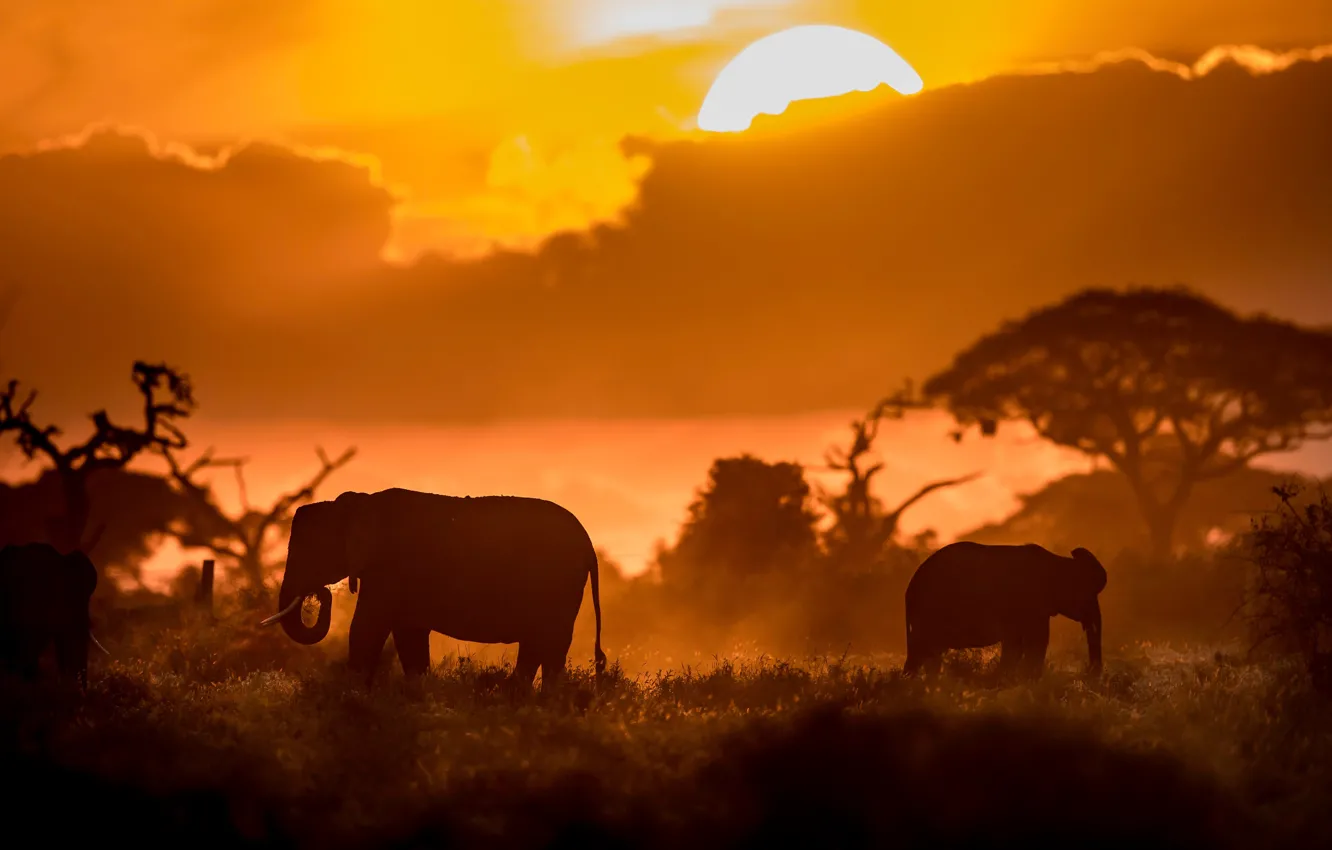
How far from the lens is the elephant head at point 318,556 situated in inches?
730

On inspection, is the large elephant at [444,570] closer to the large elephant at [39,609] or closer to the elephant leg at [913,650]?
the large elephant at [39,609]

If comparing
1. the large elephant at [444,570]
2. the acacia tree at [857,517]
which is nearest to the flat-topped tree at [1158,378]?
the acacia tree at [857,517]

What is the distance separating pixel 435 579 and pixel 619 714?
4.12 metres

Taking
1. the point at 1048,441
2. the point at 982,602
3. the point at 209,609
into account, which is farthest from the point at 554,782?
the point at 1048,441

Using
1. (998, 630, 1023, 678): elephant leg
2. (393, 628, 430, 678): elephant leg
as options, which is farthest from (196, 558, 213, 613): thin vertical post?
(998, 630, 1023, 678): elephant leg

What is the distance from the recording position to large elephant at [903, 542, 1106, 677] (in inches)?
812

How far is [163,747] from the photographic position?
45.8 ft

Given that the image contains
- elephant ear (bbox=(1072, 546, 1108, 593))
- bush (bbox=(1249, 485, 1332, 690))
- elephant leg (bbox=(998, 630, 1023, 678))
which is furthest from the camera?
elephant ear (bbox=(1072, 546, 1108, 593))

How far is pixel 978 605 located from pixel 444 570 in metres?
7.06

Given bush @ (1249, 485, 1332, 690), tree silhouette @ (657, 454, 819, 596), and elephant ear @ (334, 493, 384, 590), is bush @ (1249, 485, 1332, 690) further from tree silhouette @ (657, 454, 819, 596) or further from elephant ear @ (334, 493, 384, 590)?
tree silhouette @ (657, 454, 819, 596)

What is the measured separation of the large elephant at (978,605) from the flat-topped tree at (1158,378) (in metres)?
25.3

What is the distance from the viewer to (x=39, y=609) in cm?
1969

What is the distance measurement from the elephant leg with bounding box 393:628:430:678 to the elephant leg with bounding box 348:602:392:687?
23cm

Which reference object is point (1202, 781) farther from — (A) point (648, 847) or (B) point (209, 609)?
(B) point (209, 609)
